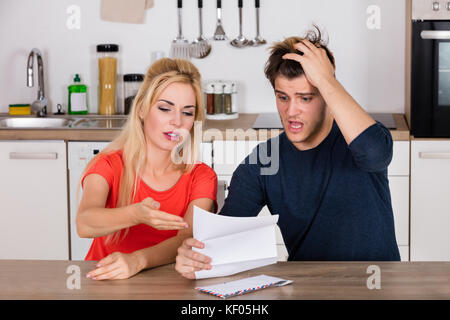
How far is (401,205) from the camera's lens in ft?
9.80

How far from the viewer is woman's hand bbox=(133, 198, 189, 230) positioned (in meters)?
1.46

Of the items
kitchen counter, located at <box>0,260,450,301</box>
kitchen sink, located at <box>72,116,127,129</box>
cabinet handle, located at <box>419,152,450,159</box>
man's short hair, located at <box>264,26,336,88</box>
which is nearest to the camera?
kitchen counter, located at <box>0,260,450,301</box>

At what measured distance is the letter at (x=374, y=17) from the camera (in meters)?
3.40

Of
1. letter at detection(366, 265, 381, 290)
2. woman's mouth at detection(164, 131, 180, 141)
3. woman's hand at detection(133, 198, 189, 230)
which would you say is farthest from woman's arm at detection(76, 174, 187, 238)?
letter at detection(366, 265, 381, 290)

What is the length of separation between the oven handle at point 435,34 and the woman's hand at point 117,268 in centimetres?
199

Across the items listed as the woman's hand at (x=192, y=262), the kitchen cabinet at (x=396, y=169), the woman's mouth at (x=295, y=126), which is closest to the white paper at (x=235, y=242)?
the woman's hand at (x=192, y=262)

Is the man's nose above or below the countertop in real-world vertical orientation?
above

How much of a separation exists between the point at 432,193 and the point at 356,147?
157cm

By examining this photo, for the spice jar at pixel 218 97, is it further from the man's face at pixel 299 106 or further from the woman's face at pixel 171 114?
the man's face at pixel 299 106

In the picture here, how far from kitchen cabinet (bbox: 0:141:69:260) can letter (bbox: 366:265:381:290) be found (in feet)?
6.28

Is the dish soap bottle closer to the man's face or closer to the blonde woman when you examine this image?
the blonde woman

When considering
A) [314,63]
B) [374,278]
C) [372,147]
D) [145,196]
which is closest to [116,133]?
[145,196]

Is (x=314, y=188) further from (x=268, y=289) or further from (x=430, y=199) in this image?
(x=430, y=199)
